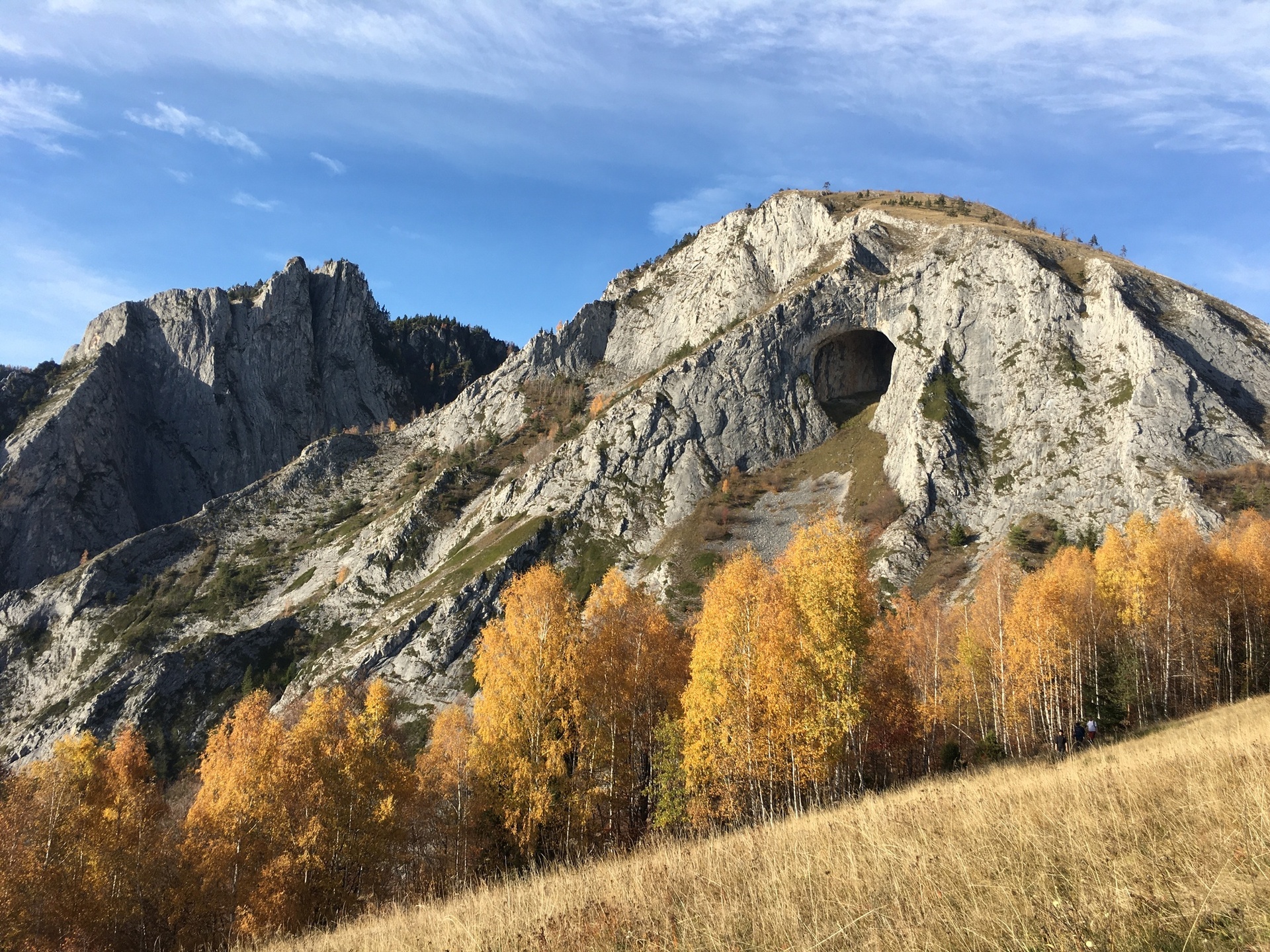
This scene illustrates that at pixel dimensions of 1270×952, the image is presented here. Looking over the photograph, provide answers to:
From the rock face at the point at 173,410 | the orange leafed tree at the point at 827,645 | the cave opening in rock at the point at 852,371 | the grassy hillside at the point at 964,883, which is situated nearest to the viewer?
the grassy hillside at the point at 964,883

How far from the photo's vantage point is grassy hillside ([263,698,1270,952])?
5.13m

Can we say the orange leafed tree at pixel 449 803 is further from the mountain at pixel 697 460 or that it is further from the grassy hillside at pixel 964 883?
the mountain at pixel 697 460

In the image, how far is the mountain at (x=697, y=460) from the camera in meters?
92.6

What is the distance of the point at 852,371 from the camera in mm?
142500

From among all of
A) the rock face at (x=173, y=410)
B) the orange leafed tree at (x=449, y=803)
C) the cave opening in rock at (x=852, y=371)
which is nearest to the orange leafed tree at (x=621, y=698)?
the orange leafed tree at (x=449, y=803)

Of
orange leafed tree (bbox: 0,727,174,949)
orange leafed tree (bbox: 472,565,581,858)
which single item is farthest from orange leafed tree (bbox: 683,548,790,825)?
orange leafed tree (bbox: 0,727,174,949)

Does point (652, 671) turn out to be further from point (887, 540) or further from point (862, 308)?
point (862, 308)

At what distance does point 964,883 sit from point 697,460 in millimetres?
116029

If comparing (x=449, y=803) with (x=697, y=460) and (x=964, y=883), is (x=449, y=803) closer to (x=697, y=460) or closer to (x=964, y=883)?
(x=964, y=883)

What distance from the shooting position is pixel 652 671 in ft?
130

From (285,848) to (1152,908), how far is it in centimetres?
3124

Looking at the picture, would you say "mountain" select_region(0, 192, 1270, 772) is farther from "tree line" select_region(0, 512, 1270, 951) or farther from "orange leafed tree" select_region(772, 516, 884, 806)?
"orange leafed tree" select_region(772, 516, 884, 806)

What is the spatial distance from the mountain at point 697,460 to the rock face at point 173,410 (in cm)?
200

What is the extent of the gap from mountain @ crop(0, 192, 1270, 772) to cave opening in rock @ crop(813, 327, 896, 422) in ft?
1.89
